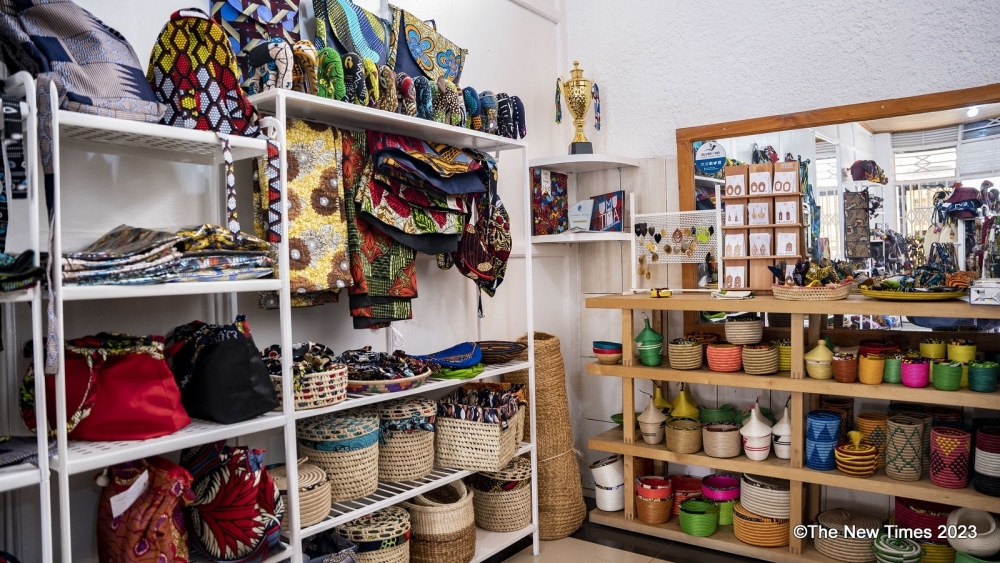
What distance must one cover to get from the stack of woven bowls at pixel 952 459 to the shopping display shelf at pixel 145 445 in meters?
2.41

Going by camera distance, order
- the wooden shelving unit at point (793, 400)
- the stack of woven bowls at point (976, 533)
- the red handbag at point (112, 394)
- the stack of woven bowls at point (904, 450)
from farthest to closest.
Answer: the stack of woven bowls at point (904, 450), the wooden shelving unit at point (793, 400), the stack of woven bowls at point (976, 533), the red handbag at point (112, 394)

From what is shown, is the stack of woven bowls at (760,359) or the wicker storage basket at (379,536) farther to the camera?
the stack of woven bowls at (760,359)

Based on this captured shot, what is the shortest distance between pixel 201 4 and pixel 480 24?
1.52 m

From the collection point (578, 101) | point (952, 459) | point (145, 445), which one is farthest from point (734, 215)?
point (145, 445)

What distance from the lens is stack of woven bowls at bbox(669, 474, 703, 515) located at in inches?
134

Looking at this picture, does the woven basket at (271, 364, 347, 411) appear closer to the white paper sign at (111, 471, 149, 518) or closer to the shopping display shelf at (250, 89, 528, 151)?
the white paper sign at (111, 471, 149, 518)

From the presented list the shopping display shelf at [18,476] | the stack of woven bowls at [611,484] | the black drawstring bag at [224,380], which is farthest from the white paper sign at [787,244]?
the shopping display shelf at [18,476]

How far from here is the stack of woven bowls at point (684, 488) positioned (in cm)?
339

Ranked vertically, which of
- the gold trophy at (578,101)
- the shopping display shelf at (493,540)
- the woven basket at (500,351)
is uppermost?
the gold trophy at (578,101)

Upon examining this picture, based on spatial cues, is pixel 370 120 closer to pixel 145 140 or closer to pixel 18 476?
pixel 145 140

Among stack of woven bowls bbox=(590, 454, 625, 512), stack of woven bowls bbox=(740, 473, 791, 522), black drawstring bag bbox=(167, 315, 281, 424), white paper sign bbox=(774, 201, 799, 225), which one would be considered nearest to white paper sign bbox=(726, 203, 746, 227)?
white paper sign bbox=(774, 201, 799, 225)

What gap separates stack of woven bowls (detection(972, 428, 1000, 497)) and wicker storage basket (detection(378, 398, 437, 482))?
2025 millimetres

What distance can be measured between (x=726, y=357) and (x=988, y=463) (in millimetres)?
1005

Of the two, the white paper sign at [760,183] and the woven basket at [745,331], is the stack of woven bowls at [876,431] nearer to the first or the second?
the woven basket at [745,331]
